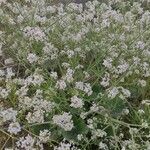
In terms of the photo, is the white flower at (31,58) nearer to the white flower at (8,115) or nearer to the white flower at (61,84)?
the white flower at (61,84)

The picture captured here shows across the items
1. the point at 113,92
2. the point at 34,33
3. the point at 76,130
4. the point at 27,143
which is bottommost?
the point at 76,130

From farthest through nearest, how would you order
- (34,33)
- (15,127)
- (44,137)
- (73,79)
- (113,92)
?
(34,33), (73,79), (113,92), (44,137), (15,127)

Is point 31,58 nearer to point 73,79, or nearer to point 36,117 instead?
point 73,79

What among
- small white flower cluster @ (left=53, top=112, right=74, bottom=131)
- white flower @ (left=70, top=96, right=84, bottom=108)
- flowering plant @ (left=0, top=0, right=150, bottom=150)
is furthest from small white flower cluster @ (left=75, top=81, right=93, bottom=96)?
small white flower cluster @ (left=53, top=112, right=74, bottom=131)

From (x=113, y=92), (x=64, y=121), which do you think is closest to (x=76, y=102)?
(x=64, y=121)

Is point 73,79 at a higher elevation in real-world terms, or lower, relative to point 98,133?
higher

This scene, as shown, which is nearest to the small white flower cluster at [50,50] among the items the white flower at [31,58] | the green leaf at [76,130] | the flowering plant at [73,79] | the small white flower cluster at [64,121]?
the flowering plant at [73,79]

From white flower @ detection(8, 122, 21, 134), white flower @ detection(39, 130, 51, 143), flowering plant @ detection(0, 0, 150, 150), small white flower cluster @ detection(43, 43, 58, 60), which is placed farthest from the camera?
small white flower cluster @ detection(43, 43, 58, 60)

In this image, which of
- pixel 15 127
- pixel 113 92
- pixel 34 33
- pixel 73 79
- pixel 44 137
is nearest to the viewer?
pixel 15 127

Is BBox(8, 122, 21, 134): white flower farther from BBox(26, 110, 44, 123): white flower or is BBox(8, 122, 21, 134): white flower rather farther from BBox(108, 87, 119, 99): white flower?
BBox(108, 87, 119, 99): white flower
